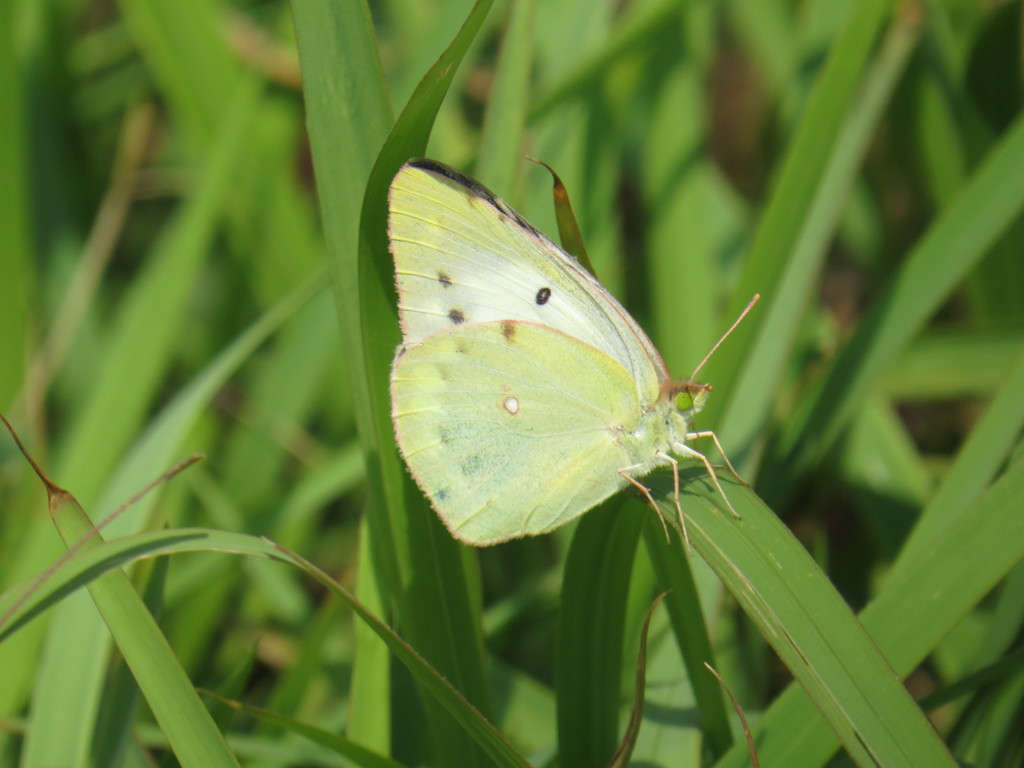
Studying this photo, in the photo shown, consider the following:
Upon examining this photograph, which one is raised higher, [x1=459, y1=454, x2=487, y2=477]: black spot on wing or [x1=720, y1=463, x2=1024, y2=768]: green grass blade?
[x1=459, y1=454, x2=487, y2=477]: black spot on wing

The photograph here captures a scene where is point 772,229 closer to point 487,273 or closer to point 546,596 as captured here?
point 487,273

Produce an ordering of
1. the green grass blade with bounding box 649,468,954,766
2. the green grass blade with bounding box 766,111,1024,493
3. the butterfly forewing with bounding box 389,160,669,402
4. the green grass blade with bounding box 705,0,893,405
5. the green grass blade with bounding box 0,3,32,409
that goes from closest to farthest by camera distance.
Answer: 1. the green grass blade with bounding box 649,468,954,766
2. the butterfly forewing with bounding box 389,160,669,402
3. the green grass blade with bounding box 705,0,893,405
4. the green grass blade with bounding box 766,111,1024,493
5. the green grass blade with bounding box 0,3,32,409

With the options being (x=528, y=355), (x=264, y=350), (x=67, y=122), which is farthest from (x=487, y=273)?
(x=67, y=122)

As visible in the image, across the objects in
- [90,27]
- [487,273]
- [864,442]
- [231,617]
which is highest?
[90,27]

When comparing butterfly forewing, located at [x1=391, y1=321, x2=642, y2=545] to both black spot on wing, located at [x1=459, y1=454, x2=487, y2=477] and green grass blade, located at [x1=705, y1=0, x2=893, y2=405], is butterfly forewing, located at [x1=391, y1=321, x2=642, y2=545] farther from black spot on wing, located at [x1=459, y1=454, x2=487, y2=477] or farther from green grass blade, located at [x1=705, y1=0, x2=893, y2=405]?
green grass blade, located at [x1=705, y1=0, x2=893, y2=405]

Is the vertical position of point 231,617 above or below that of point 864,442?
below

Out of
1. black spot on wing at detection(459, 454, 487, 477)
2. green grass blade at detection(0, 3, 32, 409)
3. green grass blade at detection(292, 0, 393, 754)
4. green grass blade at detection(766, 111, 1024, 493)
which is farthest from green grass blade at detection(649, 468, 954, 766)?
green grass blade at detection(0, 3, 32, 409)

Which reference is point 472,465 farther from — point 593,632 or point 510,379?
point 593,632
